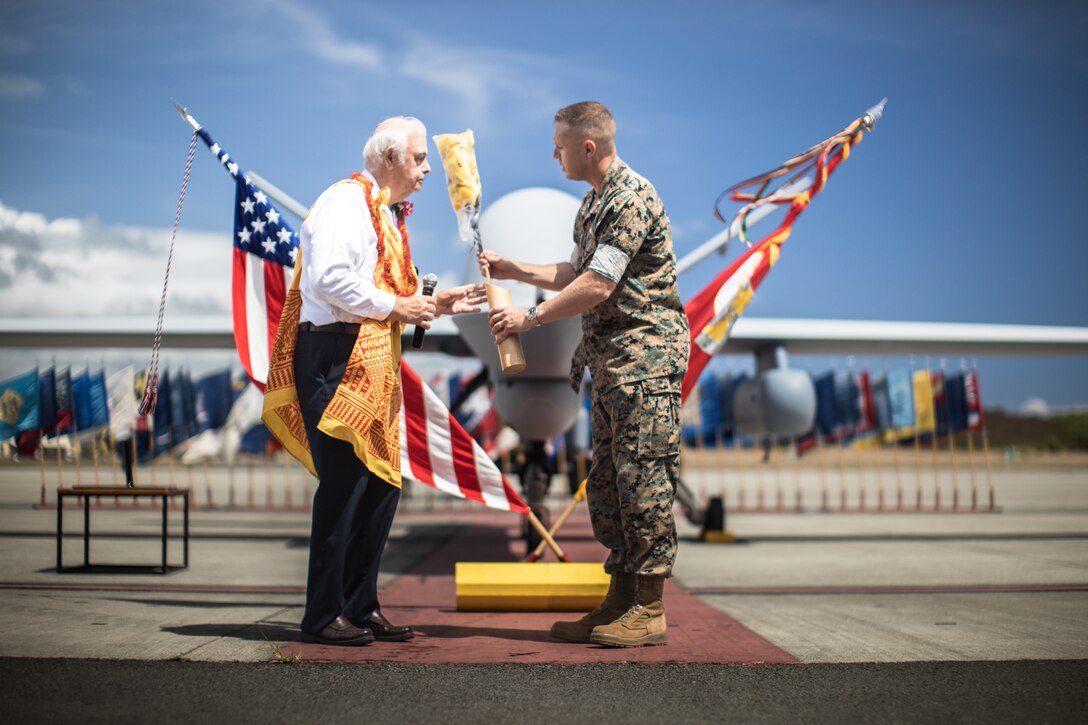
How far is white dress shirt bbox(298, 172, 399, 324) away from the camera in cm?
337

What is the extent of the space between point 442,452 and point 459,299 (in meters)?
1.39

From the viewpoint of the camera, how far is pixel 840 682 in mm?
2746

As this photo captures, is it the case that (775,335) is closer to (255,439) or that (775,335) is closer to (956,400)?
(956,400)

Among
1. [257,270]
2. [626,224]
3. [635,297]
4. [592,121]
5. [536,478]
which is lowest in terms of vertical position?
[536,478]

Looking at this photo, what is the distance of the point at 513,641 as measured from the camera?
140 inches

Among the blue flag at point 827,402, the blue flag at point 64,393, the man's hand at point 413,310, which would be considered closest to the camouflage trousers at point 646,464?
the man's hand at point 413,310

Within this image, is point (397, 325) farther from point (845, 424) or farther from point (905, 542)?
point (845, 424)

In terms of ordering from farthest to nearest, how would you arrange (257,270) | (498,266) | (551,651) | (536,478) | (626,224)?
1. (536,478)
2. (257,270)
3. (498,266)
4. (626,224)
5. (551,651)

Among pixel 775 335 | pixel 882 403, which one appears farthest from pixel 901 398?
pixel 775 335

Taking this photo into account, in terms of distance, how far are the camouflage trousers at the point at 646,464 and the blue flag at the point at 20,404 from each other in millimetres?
8083

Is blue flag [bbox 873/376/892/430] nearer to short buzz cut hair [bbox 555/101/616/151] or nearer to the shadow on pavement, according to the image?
short buzz cut hair [bbox 555/101/616/151]

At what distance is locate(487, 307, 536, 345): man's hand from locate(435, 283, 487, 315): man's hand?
212 mm

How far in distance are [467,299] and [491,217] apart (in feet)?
10.8

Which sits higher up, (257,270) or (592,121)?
(592,121)
